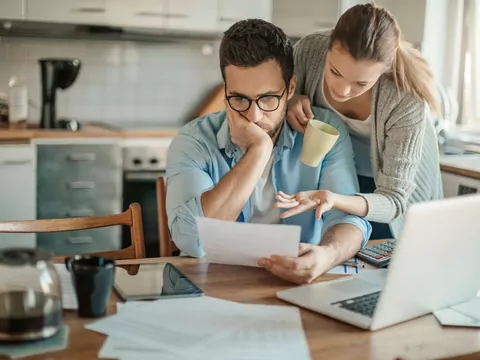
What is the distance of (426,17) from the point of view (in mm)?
3959

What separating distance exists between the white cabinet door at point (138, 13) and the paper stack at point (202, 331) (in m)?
2.63

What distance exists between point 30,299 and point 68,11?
2.73 m

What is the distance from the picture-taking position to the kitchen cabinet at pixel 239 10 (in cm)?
397

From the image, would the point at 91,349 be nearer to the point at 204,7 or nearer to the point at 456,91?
the point at 204,7

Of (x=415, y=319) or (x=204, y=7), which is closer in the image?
(x=415, y=319)

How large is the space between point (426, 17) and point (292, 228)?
2.87 metres

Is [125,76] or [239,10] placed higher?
[239,10]

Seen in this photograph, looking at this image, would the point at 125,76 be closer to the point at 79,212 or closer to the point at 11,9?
the point at 11,9

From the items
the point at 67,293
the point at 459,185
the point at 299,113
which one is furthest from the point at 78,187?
the point at 67,293

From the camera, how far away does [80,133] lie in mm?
3453

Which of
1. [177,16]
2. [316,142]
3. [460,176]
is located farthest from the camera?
[177,16]

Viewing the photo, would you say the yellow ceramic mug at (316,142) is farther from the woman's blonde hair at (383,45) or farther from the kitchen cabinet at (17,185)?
the kitchen cabinet at (17,185)

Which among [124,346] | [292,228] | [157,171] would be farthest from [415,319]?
[157,171]

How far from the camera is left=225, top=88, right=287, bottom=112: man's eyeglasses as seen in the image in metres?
1.78
